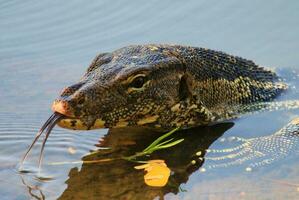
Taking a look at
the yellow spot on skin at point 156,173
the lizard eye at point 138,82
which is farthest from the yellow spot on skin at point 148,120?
the yellow spot on skin at point 156,173

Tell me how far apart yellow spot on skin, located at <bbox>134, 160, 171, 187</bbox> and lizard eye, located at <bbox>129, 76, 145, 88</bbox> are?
0.61 m

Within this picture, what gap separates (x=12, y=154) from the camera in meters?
4.96

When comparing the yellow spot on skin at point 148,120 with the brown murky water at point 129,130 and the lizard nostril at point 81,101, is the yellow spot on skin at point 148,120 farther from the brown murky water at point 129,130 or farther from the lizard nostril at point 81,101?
the lizard nostril at point 81,101

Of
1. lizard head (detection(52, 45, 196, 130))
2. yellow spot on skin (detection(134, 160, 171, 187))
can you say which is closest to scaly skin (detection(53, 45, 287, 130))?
lizard head (detection(52, 45, 196, 130))

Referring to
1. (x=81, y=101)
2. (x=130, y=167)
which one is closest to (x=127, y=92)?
(x=81, y=101)

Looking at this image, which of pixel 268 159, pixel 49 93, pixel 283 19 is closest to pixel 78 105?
pixel 268 159

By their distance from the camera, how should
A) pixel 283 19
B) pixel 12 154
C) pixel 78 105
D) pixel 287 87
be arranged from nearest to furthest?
pixel 78 105, pixel 12 154, pixel 287 87, pixel 283 19

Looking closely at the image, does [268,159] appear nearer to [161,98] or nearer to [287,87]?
[161,98]

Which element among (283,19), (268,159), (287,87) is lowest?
(268,159)

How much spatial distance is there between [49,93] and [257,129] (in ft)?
7.15

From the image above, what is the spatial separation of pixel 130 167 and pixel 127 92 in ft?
1.95

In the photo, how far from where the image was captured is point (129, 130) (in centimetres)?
554

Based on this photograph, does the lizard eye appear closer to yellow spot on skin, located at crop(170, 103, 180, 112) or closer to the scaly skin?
the scaly skin

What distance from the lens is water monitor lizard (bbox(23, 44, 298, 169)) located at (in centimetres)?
475
